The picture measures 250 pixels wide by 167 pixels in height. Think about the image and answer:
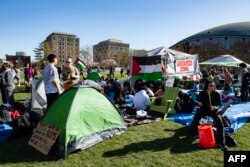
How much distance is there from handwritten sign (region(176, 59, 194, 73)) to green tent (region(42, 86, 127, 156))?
30.7 ft

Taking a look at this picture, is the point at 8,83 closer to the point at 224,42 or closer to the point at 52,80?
the point at 52,80

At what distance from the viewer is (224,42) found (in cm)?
7631

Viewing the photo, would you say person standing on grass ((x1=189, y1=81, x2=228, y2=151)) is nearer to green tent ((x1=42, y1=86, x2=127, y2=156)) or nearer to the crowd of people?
the crowd of people

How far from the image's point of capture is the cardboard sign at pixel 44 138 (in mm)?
6281

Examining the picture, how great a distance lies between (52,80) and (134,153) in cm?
315

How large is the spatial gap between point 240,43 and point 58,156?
74407 millimetres

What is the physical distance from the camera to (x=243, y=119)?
9.08m

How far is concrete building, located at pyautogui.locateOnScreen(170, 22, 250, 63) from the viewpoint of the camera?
71688 millimetres

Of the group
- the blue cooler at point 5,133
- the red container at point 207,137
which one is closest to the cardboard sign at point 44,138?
the blue cooler at point 5,133

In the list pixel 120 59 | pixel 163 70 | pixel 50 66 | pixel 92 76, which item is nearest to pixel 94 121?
pixel 50 66

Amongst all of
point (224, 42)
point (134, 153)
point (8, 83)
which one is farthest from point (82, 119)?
point (224, 42)

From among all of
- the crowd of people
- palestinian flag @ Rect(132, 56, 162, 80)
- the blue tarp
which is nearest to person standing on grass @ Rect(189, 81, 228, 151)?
the crowd of people

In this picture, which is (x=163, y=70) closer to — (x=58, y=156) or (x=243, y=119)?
(x=243, y=119)

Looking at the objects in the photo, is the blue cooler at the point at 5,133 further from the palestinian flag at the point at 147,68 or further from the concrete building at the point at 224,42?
the concrete building at the point at 224,42
